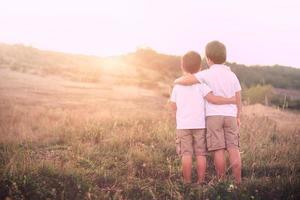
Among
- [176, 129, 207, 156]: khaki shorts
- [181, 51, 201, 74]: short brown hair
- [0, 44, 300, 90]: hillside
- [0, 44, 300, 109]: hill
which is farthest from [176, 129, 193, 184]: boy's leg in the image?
[0, 44, 300, 90]: hillside

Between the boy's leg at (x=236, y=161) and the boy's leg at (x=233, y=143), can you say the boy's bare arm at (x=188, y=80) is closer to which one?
the boy's leg at (x=233, y=143)

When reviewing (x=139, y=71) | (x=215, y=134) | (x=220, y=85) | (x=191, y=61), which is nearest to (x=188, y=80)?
(x=191, y=61)

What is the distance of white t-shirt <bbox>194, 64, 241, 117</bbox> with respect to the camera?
4922 mm

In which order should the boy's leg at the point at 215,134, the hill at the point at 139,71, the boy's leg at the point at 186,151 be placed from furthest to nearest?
the hill at the point at 139,71 → the boy's leg at the point at 186,151 → the boy's leg at the point at 215,134

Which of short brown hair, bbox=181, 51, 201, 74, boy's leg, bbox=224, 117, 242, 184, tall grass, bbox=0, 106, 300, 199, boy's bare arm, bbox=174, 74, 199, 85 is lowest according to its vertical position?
tall grass, bbox=0, 106, 300, 199

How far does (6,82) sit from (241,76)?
546cm

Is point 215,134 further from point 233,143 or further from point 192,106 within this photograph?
point 192,106

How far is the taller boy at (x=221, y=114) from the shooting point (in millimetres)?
4887

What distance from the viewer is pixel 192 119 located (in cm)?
494

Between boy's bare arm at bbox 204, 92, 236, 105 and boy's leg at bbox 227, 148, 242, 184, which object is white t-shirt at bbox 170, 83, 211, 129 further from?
boy's leg at bbox 227, 148, 242, 184

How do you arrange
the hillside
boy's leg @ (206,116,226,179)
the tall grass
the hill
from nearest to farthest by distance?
the tall grass
boy's leg @ (206,116,226,179)
the hillside
the hill

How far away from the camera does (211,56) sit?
5.09 meters

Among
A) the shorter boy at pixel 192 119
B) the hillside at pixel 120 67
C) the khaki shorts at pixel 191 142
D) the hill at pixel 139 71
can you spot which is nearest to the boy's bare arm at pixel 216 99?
the shorter boy at pixel 192 119

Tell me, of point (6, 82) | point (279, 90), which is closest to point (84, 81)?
point (6, 82)
